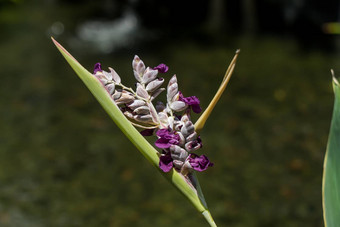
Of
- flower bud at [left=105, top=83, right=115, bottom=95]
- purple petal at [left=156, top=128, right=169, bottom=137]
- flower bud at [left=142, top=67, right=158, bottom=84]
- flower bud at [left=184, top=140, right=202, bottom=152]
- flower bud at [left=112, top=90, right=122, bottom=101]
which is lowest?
flower bud at [left=184, top=140, right=202, bottom=152]

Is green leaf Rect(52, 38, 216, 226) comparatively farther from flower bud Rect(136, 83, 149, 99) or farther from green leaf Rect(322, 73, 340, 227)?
green leaf Rect(322, 73, 340, 227)

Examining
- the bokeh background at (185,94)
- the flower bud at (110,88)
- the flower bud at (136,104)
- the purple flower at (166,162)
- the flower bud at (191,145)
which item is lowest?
the bokeh background at (185,94)

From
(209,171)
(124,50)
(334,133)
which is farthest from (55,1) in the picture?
(334,133)

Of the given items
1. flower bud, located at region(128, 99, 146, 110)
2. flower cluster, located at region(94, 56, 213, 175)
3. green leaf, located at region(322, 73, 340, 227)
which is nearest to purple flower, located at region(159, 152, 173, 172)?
flower cluster, located at region(94, 56, 213, 175)

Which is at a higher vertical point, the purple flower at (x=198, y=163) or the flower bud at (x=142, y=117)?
the flower bud at (x=142, y=117)

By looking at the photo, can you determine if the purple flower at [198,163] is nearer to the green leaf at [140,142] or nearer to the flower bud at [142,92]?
the green leaf at [140,142]

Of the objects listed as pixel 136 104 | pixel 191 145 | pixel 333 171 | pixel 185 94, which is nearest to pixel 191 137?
pixel 191 145

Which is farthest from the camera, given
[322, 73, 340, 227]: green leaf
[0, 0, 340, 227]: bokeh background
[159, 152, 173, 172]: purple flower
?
[0, 0, 340, 227]: bokeh background

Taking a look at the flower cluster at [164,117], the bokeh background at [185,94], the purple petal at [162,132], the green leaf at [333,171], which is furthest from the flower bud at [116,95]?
the bokeh background at [185,94]
